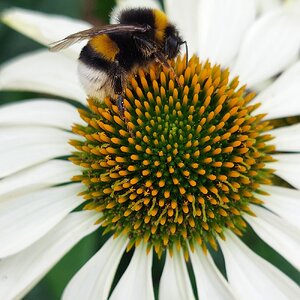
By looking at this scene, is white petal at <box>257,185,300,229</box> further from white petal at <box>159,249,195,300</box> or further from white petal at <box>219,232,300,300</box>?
white petal at <box>159,249,195,300</box>

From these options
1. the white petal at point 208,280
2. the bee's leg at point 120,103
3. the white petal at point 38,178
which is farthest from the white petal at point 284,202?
the white petal at point 38,178

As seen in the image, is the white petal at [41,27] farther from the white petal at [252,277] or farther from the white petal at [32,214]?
the white petal at [252,277]

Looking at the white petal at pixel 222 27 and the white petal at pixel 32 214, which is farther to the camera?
the white petal at pixel 222 27

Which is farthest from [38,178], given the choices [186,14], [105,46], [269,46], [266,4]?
[266,4]

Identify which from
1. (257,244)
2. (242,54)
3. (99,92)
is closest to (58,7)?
(242,54)

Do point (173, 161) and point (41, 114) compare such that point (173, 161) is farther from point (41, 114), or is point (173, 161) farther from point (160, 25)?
point (41, 114)
